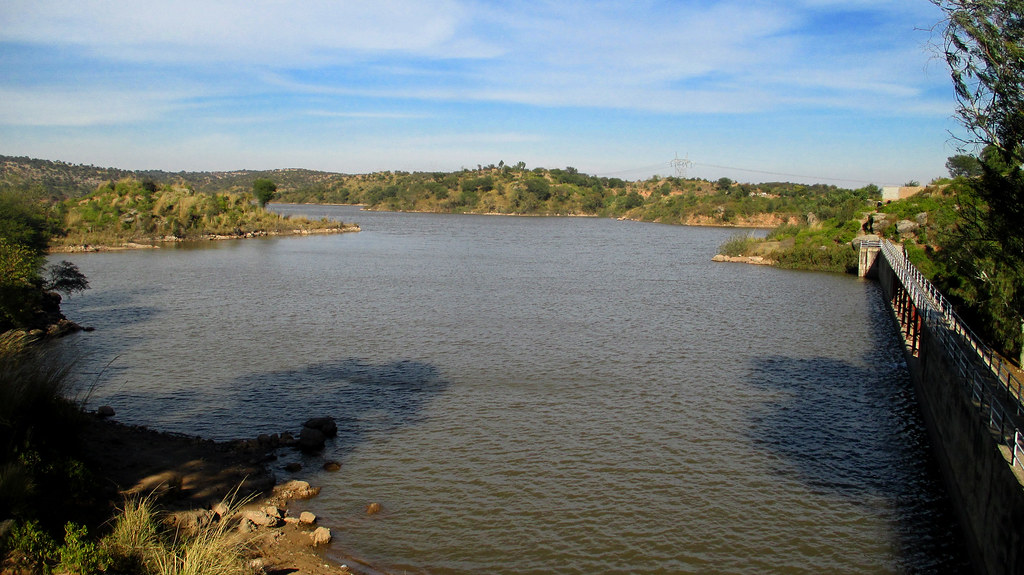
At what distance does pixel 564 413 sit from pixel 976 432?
361 inches

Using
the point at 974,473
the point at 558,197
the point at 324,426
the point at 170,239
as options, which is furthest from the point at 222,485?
the point at 558,197

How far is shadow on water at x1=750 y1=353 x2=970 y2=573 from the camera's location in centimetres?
1245

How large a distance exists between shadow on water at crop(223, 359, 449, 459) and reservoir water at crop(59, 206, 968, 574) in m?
0.10

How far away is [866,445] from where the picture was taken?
16.4 m

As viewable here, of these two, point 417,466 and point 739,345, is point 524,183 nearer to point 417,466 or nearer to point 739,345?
point 739,345

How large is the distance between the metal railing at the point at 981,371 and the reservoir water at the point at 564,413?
7.74 feet

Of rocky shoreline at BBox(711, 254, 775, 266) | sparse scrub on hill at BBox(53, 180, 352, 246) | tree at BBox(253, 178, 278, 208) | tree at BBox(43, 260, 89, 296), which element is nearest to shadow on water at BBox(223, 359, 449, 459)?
tree at BBox(43, 260, 89, 296)

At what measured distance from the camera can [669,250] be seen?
69688 mm

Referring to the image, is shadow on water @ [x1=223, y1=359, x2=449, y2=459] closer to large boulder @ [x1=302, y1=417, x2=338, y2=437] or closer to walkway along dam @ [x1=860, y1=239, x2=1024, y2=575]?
large boulder @ [x1=302, y1=417, x2=338, y2=437]

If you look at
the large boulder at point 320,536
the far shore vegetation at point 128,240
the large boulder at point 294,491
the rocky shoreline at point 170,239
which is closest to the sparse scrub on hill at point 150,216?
the rocky shoreline at point 170,239

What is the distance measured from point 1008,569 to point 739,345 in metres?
17.3

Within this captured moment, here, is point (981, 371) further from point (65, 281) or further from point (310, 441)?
point (65, 281)

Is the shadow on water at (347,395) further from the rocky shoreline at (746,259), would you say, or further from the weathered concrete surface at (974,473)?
the rocky shoreline at (746,259)

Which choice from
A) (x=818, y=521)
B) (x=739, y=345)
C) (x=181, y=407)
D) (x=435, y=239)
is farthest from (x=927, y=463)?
(x=435, y=239)
